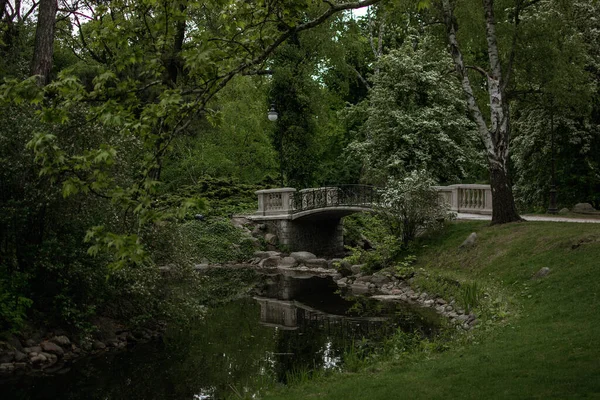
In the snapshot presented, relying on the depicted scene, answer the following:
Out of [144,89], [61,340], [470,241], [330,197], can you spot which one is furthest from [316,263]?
[144,89]

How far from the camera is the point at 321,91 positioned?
39.8 metres

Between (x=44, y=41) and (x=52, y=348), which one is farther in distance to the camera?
(x=44, y=41)

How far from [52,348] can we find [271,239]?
2025 centimetres

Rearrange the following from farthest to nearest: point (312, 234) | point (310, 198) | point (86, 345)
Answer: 1. point (312, 234)
2. point (310, 198)
3. point (86, 345)

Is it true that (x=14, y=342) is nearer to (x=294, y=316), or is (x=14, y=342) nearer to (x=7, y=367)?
(x=7, y=367)

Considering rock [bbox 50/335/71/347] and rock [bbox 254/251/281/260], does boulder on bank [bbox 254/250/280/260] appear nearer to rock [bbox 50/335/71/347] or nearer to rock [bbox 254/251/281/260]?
rock [bbox 254/251/281/260]

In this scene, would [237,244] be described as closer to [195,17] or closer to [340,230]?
[340,230]

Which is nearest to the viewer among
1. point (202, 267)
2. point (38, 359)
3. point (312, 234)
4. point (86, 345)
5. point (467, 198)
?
point (38, 359)

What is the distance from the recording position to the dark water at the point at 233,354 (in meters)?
12.7

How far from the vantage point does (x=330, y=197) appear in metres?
34.0

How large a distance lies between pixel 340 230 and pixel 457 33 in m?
16.2

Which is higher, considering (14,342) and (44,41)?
(44,41)

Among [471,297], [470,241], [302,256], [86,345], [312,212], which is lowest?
[86,345]

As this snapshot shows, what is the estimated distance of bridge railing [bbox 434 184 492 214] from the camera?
2738 cm
